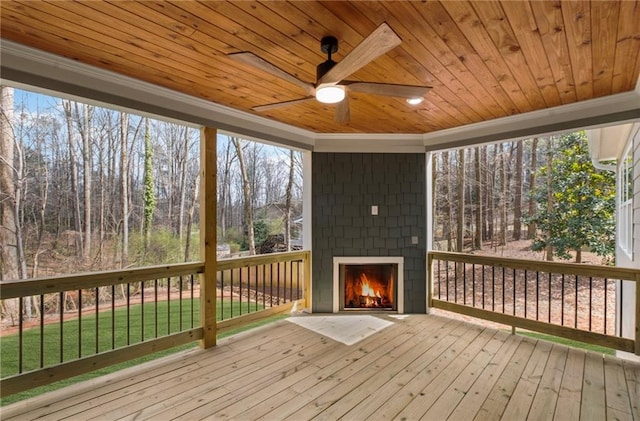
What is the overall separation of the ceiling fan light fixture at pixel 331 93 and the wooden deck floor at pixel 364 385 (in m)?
2.23

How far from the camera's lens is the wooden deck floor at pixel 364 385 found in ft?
7.07

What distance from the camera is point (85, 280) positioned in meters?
2.56

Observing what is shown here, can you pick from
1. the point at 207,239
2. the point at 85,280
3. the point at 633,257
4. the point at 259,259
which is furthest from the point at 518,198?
the point at 85,280

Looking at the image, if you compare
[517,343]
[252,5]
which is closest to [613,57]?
[252,5]

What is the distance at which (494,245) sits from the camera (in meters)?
8.53

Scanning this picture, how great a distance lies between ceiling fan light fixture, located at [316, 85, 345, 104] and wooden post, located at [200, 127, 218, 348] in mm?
1734

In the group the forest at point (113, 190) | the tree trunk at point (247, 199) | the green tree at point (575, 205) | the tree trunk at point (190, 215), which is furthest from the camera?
the tree trunk at point (247, 199)

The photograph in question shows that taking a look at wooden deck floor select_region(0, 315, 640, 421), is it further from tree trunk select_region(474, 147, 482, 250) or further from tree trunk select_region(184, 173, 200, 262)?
tree trunk select_region(474, 147, 482, 250)

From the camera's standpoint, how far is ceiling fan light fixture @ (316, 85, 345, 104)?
1973 millimetres

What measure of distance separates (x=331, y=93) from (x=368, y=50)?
52 centimetres

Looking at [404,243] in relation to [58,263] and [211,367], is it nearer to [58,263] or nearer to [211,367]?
[211,367]

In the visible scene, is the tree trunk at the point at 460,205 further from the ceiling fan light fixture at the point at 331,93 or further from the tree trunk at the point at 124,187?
the tree trunk at the point at 124,187

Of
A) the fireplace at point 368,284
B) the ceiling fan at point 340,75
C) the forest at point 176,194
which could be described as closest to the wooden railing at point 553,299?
the fireplace at point 368,284

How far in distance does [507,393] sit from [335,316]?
232 centimetres
